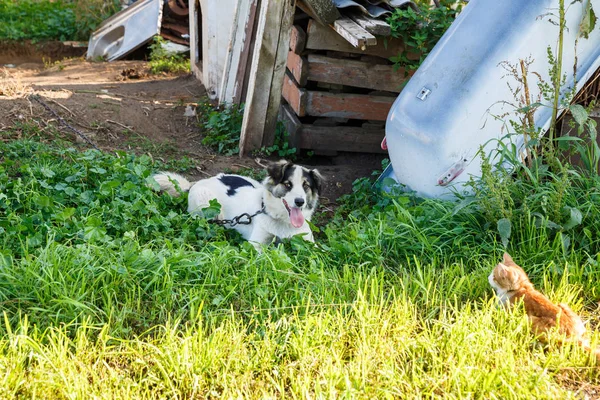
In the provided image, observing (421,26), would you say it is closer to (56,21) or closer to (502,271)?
(502,271)

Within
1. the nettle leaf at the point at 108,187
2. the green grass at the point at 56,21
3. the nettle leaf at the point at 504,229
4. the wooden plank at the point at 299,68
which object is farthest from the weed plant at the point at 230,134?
the green grass at the point at 56,21

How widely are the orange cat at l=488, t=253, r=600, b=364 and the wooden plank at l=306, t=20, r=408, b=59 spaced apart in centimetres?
333

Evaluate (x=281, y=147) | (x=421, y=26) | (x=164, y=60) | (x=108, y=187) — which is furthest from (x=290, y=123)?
(x=164, y=60)

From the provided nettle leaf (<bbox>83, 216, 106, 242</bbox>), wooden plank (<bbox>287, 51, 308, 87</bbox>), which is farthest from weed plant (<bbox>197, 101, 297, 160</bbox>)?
nettle leaf (<bbox>83, 216, 106, 242</bbox>)

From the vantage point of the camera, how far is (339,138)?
7.01m

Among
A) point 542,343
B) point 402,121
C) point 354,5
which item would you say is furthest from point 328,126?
point 542,343

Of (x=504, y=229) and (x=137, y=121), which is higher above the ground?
(x=504, y=229)

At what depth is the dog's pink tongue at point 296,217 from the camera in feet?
16.0

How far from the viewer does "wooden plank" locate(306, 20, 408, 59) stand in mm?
6574

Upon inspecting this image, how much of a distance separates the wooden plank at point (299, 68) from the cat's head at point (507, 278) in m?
3.48

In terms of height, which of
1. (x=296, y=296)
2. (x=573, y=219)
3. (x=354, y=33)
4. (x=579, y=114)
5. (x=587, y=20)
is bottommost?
(x=296, y=296)

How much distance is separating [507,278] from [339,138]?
360 cm

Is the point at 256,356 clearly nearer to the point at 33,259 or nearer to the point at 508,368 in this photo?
the point at 508,368

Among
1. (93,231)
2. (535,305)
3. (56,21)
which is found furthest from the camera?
(56,21)
